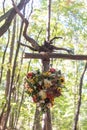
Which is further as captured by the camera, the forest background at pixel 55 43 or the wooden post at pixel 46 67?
the forest background at pixel 55 43

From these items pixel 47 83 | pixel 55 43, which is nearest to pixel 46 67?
pixel 47 83

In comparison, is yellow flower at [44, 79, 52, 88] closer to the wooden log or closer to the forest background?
the wooden log

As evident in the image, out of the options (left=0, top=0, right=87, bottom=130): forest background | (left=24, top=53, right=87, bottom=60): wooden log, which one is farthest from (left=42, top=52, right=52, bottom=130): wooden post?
(left=0, top=0, right=87, bottom=130): forest background

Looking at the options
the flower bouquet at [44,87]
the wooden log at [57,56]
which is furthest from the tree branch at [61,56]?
the flower bouquet at [44,87]

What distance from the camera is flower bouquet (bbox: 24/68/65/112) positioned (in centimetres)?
282

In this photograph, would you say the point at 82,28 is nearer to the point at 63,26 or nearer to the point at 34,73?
the point at 63,26

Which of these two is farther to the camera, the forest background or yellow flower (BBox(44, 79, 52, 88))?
the forest background

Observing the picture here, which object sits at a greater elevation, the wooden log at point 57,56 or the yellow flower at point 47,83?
the wooden log at point 57,56

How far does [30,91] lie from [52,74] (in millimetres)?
265

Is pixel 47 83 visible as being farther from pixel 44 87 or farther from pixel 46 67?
pixel 46 67

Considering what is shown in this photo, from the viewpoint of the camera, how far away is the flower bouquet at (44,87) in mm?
2820

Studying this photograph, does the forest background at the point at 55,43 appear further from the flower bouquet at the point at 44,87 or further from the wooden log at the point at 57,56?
the wooden log at the point at 57,56

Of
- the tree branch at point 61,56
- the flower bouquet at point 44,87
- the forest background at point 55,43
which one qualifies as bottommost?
the flower bouquet at point 44,87

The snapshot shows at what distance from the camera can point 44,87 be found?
2.83 meters
